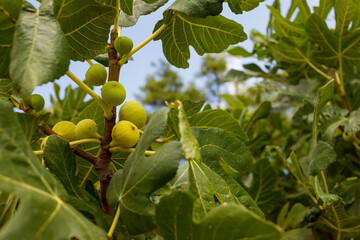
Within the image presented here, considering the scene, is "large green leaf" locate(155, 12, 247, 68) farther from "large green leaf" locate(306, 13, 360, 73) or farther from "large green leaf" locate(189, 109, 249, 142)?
"large green leaf" locate(306, 13, 360, 73)

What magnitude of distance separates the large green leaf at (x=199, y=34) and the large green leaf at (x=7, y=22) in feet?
1.08

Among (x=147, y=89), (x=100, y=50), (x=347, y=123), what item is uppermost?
(x=100, y=50)

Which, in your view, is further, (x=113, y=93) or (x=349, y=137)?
(x=349, y=137)

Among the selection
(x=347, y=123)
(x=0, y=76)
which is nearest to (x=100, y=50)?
(x=0, y=76)

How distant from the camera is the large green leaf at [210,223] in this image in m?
0.43

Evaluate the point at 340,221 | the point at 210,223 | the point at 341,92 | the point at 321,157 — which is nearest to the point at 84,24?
the point at 210,223

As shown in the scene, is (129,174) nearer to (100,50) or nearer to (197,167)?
(197,167)

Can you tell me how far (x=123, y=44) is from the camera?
0.70 metres

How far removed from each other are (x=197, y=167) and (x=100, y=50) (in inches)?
12.3

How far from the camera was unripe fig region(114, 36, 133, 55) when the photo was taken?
704 millimetres

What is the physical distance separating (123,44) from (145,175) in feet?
0.96

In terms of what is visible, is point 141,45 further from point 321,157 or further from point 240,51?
point 240,51

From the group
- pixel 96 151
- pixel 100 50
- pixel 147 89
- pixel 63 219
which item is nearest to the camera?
pixel 63 219

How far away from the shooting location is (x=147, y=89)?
13984 millimetres
